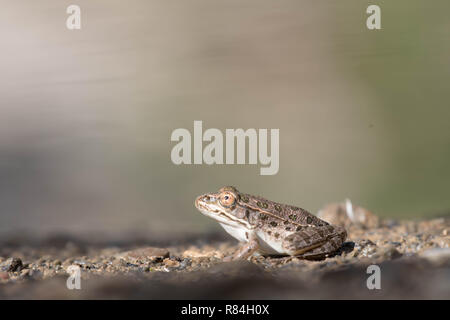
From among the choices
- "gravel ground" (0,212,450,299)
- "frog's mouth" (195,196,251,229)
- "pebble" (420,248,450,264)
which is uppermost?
"frog's mouth" (195,196,251,229)

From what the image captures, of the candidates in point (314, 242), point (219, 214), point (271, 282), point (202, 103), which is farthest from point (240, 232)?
point (202, 103)

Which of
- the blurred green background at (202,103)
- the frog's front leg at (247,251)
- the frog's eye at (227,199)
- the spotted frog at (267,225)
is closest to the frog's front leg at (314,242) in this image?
the spotted frog at (267,225)

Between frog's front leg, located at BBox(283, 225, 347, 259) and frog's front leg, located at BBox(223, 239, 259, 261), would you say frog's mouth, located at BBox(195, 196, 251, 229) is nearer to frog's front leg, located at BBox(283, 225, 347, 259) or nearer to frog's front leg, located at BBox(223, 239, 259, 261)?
frog's front leg, located at BBox(223, 239, 259, 261)

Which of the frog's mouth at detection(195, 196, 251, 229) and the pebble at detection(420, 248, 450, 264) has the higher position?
the frog's mouth at detection(195, 196, 251, 229)

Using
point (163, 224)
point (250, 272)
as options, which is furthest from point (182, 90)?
point (250, 272)

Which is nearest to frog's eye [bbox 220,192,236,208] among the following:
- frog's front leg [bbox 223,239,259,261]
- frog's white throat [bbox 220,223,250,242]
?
frog's white throat [bbox 220,223,250,242]
